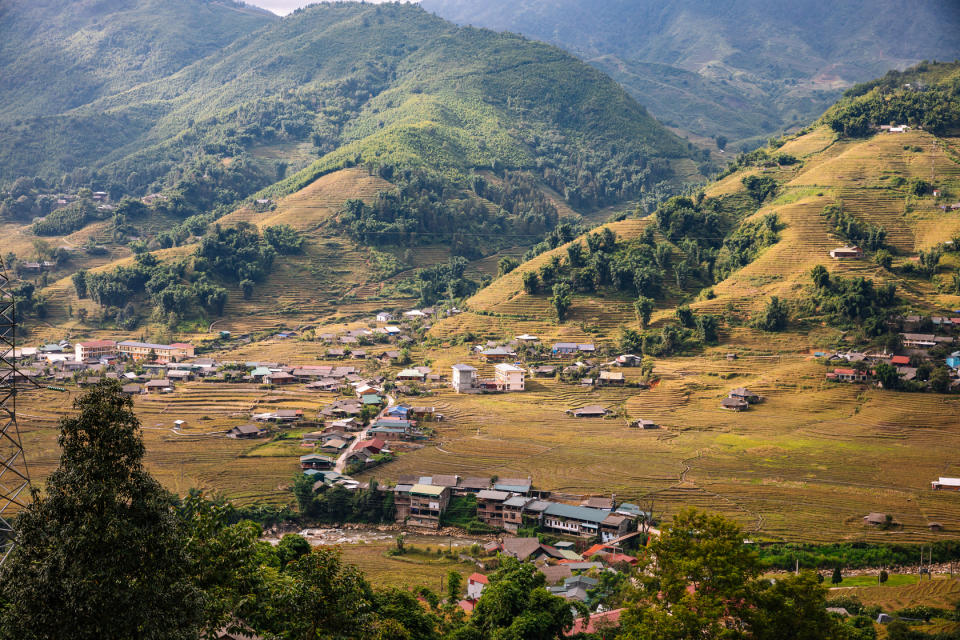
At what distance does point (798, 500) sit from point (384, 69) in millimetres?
117129

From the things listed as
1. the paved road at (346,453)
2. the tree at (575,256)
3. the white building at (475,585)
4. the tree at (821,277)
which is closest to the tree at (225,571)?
the white building at (475,585)

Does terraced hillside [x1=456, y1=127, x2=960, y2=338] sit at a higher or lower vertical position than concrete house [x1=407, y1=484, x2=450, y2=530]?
higher

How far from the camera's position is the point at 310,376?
47.6 meters

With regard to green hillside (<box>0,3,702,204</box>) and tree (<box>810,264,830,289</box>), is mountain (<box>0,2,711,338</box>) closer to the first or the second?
green hillside (<box>0,3,702,204</box>)

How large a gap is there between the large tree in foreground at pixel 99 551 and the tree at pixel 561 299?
43849mm

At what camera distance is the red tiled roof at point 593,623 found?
20656 mm

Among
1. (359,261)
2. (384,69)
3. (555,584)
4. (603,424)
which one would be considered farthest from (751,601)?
(384,69)

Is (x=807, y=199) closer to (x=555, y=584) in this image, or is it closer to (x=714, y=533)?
(x=555, y=584)

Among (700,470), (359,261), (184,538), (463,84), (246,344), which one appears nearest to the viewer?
(184,538)

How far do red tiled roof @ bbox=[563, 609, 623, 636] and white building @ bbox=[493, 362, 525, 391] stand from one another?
24.1 meters

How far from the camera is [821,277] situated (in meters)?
47.4

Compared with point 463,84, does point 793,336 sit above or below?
below

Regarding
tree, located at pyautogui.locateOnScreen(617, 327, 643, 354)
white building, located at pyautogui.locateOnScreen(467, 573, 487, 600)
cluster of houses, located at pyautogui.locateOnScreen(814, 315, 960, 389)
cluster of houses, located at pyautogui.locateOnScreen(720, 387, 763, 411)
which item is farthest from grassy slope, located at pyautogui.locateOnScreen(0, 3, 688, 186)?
white building, located at pyautogui.locateOnScreen(467, 573, 487, 600)

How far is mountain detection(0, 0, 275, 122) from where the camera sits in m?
134
